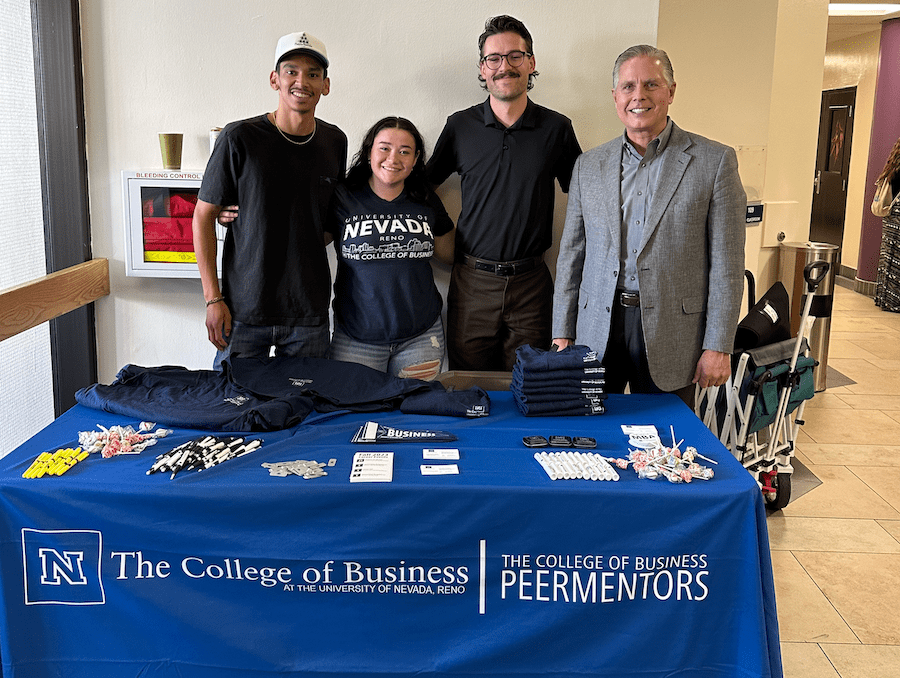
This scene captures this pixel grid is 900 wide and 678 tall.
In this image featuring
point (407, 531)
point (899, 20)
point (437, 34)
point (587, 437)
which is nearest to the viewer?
point (407, 531)

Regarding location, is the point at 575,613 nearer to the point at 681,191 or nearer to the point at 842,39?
the point at 681,191

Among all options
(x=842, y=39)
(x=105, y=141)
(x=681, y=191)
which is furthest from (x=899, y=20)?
(x=105, y=141)

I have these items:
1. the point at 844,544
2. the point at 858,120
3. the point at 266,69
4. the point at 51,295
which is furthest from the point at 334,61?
the point at 858,120

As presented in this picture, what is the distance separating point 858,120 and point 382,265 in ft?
29.5

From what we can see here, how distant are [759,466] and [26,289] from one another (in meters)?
2.98

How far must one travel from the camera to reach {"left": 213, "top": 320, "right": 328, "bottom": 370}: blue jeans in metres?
2.92

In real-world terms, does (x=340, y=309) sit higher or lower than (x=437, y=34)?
lower

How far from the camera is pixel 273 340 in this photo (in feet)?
9.63

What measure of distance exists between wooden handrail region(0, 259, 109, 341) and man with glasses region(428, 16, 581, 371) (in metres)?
1.41

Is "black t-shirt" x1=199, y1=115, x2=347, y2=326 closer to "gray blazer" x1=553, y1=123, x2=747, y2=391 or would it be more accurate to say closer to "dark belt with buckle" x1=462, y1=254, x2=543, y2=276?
"dark belt with buckle" x1=462, y1=254, x2=543, y2=276

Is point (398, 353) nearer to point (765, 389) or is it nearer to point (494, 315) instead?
point (494, 315)

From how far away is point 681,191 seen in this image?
2576 mm

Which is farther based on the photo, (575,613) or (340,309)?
(340,309)

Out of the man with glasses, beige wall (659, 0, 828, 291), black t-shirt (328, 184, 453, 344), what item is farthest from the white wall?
beige wall (659, 0, 828, 291)
